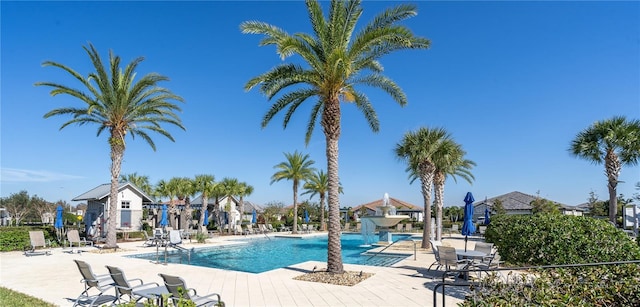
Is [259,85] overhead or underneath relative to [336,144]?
overhead

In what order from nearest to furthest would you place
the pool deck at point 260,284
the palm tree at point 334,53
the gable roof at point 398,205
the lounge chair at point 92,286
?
1. the lounge chair at point 92,286
2. the pool deck at point 260,284
3. the palm tree at point 334,53
4. the gable roof at point 398,205

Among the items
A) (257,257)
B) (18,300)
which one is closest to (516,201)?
(257,257)

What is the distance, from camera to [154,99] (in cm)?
2006

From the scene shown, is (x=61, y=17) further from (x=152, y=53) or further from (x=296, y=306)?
(x=296, y=306)

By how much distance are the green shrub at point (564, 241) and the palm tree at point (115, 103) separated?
1761cm

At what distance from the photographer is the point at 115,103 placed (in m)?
19.0

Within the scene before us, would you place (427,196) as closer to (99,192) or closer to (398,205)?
(99,192)

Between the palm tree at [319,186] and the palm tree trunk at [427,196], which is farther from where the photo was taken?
the palm tree at [319,186]

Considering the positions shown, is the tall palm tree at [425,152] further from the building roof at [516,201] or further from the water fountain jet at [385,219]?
the building roof at [516,201]

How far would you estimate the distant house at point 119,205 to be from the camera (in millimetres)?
27172

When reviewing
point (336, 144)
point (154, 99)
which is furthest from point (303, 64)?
point (154, 99)

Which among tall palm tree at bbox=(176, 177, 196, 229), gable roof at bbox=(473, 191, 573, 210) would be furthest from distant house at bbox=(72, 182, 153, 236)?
gable roof at bbox=(473, 191, 573, 210)

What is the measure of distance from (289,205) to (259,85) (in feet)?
222

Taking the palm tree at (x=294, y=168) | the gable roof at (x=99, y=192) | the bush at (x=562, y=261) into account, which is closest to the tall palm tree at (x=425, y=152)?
the bush at (x=562, y=261)
